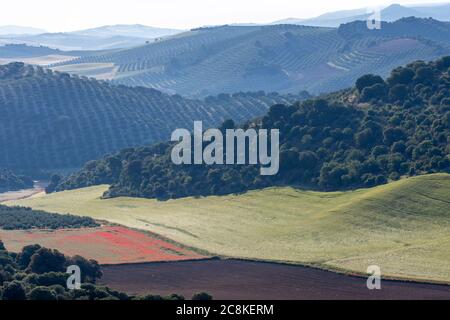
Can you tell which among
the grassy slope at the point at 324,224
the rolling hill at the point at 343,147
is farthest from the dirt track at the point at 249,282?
the rolling hill at the point at 343,147

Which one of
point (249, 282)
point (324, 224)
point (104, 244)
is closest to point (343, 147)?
point (324, 224)

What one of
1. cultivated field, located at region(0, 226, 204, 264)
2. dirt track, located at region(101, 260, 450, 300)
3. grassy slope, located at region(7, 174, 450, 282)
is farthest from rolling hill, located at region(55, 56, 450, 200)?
dirt track, located at region(101, 260, 450, 300)

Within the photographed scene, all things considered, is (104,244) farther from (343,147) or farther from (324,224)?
(343,147)

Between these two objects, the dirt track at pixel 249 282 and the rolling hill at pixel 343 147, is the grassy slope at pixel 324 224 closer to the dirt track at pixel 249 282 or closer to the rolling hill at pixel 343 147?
Answer: the dirt track at pixel 249 282

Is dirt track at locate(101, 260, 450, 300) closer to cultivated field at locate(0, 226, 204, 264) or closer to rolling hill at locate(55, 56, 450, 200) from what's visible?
cultivated field at locate(0, 226, 204, 264)

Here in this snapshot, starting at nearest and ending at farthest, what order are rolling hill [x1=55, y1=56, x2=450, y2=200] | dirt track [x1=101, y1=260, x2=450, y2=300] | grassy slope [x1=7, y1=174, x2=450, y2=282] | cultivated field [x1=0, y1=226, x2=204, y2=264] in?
dirt track [x1=101, y1=260, x2=450, y2=300]
grassy slope [x1=7, y1=174, x2=450, y2=282]
cultivated field [x1=0, y1=226, x2=204, y2=264]
rolling hill [x1=55, y1=56, x2=450, y2=200]

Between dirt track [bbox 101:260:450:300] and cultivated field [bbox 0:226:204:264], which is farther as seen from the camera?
cultivated field [bbox 0:226:204:264]
